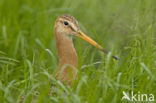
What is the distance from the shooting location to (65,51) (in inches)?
197

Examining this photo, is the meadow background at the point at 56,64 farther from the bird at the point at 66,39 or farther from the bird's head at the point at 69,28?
the bird's head at the point at 69,28

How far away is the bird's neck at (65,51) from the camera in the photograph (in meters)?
4.94

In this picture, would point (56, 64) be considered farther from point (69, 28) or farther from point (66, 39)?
point (69, 28)

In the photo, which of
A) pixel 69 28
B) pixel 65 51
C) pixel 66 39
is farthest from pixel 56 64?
pixel 69 28

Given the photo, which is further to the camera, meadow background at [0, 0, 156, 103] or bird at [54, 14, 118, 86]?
bird at [54, 14, 118, 86]

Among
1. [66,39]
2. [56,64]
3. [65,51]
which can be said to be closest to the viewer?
[56,64]

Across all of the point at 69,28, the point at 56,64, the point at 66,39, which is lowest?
the point at 56,64

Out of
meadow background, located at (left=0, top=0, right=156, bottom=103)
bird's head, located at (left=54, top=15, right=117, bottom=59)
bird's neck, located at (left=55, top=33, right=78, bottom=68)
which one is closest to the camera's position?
meadow background, located at (left=0, top=0, right=156, bottom=103)

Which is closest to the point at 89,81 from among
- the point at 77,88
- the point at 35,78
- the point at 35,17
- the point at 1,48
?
the point at 77,88

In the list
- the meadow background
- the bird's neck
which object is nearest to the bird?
the bird's neck

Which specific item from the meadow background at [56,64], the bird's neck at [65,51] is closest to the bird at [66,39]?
the bird's neck at [65,51]

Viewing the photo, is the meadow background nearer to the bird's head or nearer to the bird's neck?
the bird's neck

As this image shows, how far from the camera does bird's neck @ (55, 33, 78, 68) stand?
16.2 ft

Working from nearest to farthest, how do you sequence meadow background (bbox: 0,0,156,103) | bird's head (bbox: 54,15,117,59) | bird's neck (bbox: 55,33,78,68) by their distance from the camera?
meadow background (bbox: 0,0,156,103), bird's neck (bbox: 55,33,78,68), bird's head (bbox: 54,15,117,59)
